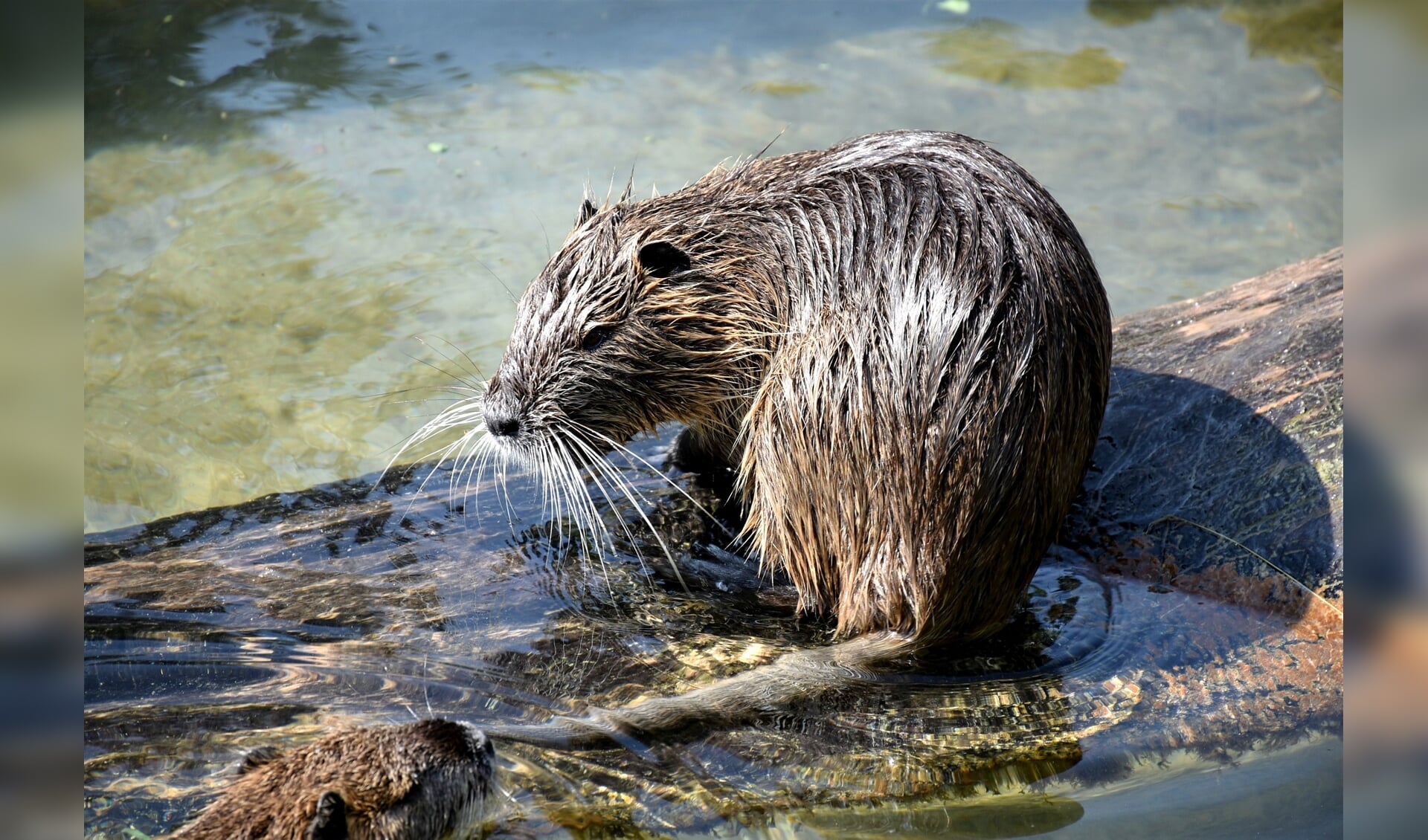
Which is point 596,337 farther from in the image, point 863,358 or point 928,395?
point 928,395

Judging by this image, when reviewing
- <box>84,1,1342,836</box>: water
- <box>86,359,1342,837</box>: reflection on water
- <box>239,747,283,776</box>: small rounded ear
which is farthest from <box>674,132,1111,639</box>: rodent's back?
<box>239,747,283,776</box>: small rounded ear

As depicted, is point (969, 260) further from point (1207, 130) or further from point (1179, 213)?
point (1207, 130)

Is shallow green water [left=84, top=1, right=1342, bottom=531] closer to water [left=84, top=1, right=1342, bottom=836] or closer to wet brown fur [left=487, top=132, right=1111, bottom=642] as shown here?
water [left=84, top=1, right=1342, bottom=836]

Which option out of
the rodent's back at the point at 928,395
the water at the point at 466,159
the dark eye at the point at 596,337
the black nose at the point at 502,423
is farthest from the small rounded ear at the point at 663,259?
the water at the point at 466,159

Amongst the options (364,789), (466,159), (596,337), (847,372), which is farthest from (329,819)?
(466,159)

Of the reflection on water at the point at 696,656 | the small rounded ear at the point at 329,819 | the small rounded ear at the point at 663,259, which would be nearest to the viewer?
the small rounded ear at the point at 329,819

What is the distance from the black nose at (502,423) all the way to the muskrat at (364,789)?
4.34ft

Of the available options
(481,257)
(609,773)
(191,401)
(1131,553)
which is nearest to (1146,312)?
(1131,553)

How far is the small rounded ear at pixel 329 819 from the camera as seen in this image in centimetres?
205

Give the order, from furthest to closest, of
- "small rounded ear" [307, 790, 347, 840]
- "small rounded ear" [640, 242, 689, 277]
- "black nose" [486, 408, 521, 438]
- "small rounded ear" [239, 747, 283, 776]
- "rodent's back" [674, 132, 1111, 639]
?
"black nose" [486, 408, 521, 438], "small rounded ear" [640, 242, 689, 277], "rodent's back" [674, 132, 1111, 639], "small rounded ear" [239, 747, 283, 776], "small rounded ear" [307, 790, 347, 840]

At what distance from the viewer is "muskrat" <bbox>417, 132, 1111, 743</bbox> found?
297 centimetres

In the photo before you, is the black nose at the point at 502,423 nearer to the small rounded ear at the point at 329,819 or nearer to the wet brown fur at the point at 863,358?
the wet brown fur at the point at 863,358

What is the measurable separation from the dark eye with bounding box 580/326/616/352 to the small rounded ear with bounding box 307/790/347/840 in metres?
1.75

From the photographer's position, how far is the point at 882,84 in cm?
825
